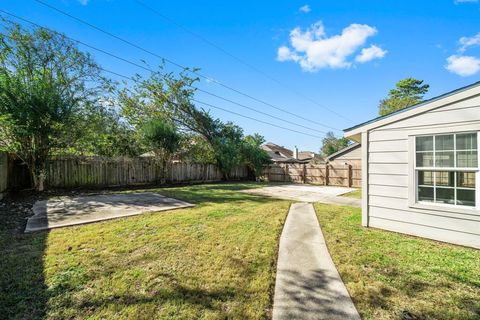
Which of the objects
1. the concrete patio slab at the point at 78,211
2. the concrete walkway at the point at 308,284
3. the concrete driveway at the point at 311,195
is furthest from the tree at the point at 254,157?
the concrete walkway at the point at 308,284

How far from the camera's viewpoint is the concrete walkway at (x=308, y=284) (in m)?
2.04

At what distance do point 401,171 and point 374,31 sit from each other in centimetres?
995

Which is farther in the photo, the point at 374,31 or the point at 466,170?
the point at 374,31

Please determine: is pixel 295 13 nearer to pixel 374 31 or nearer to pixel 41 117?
pixel 374 31

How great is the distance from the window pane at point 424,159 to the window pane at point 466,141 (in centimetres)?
41

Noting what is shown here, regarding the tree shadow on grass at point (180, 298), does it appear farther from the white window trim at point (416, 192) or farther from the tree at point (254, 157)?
the tree at point (254, 157)

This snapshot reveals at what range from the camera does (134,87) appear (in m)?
16.7

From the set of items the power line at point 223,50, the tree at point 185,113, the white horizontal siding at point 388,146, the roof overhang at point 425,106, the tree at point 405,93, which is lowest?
the white horizontal siding at point 388,146

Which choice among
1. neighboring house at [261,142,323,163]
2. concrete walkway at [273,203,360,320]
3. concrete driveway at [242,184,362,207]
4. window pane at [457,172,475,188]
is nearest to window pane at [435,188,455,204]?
window pane at [457,172,475,188]

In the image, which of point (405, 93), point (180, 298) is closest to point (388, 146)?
point (180, 298)

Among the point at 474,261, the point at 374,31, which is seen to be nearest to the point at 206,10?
the point at 374,31

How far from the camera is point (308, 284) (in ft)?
8.23

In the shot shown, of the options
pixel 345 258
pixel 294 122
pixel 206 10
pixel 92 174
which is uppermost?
pixel 206 10

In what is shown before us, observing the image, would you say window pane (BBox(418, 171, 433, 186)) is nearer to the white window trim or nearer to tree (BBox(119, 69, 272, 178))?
the white window trim
